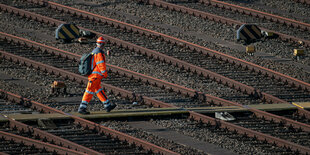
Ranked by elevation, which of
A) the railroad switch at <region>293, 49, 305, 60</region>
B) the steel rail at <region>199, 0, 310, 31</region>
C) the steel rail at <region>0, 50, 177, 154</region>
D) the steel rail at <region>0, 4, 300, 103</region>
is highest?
the steel rail at <region>199, 0, 310, 31</region>

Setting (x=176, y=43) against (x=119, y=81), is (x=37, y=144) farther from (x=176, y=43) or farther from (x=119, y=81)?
(x=176, y=43)

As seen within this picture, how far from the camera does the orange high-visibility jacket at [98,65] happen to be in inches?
513

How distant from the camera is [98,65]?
42.9ft

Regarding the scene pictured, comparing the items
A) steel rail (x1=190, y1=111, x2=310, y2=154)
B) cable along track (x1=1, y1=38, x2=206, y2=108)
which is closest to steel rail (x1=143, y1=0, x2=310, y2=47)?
cable along track (x1=1, y1=38, x2=206, y2=108)

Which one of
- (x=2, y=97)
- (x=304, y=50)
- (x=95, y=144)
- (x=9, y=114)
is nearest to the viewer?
(x=95, y=144)

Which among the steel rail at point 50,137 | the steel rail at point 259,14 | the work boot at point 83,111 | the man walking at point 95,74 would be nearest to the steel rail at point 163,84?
the man walking at point 95,74

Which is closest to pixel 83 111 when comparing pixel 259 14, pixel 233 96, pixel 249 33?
pixel 233 96

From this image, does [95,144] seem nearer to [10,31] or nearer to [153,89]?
[153,89]

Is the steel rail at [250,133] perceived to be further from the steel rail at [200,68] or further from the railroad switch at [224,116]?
the steel rail at [200,68]

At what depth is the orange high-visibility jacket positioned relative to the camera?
13031mm

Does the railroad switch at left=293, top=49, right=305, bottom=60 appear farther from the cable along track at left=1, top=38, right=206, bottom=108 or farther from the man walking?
the man walking

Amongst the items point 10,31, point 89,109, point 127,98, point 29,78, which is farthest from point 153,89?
point 10,31

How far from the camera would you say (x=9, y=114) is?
1304cm

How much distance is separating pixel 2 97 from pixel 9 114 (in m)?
1.18
